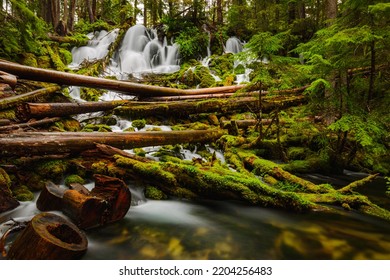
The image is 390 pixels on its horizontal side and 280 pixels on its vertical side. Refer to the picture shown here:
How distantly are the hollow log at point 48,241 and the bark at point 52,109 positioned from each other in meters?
4.29

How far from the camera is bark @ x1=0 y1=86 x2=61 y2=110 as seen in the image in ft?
19.7

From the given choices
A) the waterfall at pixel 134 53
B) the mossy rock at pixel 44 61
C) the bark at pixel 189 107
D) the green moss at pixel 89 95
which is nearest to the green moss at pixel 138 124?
the bark at pixel 189 107

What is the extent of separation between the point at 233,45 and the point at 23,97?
1575cm

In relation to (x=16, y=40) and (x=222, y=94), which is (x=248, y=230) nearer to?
(x=222, y=94)

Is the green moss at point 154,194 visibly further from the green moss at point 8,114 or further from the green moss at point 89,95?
the green moss at point 89,95

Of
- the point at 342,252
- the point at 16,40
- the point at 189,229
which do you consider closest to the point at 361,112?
the point at 342,252

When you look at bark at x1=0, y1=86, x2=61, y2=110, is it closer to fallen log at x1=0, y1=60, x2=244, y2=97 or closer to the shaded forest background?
fallen log at x1=0, y1=60, x2=244, y2=97

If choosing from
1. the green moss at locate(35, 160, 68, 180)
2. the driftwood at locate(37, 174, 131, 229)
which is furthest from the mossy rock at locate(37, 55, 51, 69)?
the driftwood at locate(37, 174, 131, 229)

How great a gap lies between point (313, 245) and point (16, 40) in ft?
36.1

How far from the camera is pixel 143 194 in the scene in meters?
4.57

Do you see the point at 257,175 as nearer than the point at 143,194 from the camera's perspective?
No

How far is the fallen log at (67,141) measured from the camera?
4.29m

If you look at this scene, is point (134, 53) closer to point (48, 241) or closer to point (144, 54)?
point (144, 54)

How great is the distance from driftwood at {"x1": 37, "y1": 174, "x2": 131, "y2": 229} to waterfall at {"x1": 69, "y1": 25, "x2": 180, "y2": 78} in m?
12.1
